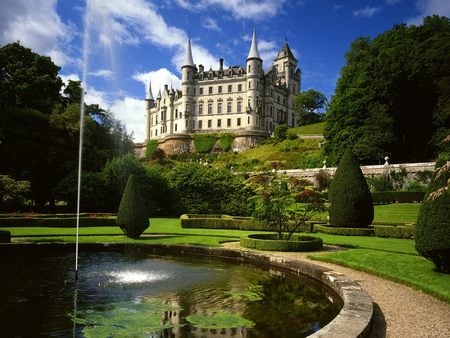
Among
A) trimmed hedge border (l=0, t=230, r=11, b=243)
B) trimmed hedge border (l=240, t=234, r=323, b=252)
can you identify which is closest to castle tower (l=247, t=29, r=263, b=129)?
trimmed hedge border (l=240, t=234, r=323, b=252)

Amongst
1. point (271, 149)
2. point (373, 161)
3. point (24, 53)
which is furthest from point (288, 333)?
point (271, 149)

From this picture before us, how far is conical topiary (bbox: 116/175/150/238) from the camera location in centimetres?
1753

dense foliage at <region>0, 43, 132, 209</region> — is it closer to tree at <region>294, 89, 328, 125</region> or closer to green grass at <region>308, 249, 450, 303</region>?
green grass at <region>308, 249, 450, 303</region>

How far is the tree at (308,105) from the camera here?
89.6 meters

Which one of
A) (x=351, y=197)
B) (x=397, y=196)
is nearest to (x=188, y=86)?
(x=397, y=196)

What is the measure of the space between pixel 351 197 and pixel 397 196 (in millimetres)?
14241

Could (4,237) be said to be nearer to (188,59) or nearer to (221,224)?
(221,224)

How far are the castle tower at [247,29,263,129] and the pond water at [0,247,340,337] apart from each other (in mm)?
64911

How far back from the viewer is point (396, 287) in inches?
360

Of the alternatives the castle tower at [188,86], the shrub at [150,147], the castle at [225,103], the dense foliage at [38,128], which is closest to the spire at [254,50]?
the castle at [225,103]

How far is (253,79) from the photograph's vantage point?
3000 inches

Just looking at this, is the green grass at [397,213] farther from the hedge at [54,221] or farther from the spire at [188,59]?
the spire at [188,59]

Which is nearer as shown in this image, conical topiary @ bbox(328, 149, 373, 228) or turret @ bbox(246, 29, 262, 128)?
conical topiary @ bbox(328, 149, 373, 228)

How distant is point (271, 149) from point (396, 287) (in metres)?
52.3
